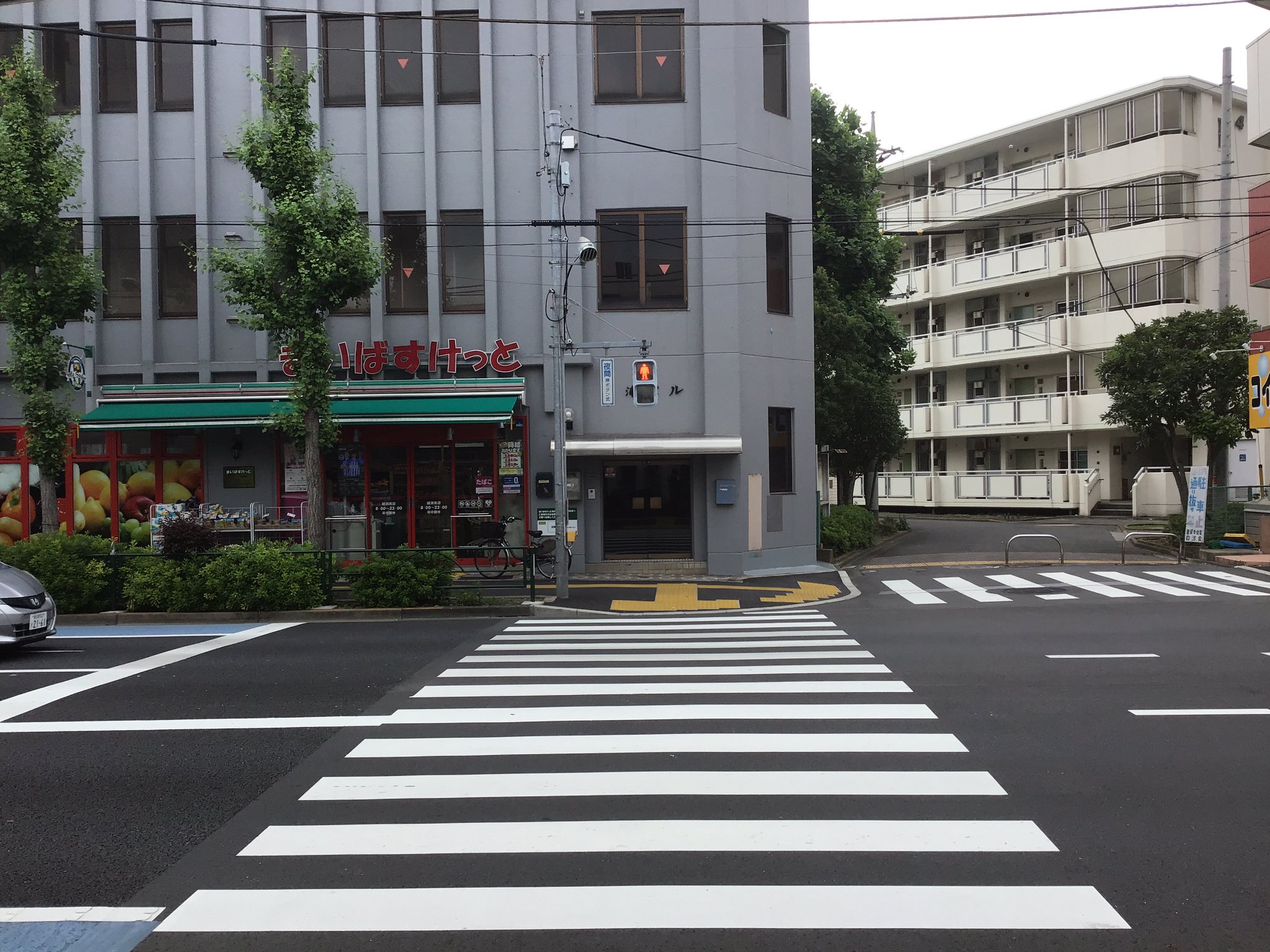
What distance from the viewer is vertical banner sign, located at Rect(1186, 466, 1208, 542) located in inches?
838

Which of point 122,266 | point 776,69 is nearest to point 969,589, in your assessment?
point 776,69

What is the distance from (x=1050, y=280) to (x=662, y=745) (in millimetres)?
35329

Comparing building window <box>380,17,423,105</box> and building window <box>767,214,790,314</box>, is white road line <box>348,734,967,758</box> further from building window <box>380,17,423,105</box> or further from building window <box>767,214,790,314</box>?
building window <box>380,17,423,105</box>

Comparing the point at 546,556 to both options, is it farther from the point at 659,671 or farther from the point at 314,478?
the point at 659,671

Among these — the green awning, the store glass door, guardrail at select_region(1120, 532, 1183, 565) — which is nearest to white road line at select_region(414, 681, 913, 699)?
the green awning

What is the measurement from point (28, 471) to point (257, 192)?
784cm

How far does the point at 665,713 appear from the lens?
791cm

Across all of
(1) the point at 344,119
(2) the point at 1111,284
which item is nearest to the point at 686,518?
(1) the point at 344,119

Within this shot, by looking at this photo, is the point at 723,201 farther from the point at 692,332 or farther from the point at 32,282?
the point at 32,282

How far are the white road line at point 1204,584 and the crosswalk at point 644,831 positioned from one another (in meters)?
10.3

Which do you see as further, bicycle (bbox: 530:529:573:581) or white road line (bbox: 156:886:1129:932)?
bicycle (bbox: 530:529:573:581)

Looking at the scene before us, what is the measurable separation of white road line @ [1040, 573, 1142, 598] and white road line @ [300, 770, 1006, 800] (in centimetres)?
1109

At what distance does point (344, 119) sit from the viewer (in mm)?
19984

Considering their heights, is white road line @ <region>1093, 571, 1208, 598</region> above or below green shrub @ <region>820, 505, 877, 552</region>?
below
